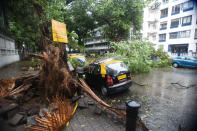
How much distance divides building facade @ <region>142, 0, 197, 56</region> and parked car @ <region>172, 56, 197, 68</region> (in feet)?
21.0

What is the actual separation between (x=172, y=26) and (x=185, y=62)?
16644 millimetres

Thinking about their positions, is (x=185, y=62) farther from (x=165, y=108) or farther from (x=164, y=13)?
(x=164, y=13)

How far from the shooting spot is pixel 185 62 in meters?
12.4

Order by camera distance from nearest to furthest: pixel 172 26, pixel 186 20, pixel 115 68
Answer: pixel 115 68 < pixel 186 20 < pixel 172 26

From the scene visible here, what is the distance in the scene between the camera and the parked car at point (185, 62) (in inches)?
466

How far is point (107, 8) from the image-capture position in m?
17.1

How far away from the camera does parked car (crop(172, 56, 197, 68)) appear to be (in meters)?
11.8

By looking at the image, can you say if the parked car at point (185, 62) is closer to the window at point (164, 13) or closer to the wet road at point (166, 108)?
the wet road at point (166, 108)

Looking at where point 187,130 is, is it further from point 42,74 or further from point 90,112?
point 42,74

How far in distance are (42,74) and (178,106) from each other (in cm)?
521

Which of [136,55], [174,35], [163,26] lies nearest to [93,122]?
[136,55]

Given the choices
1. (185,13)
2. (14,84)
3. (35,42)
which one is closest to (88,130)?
(14,84)

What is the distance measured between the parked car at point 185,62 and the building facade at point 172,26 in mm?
6406

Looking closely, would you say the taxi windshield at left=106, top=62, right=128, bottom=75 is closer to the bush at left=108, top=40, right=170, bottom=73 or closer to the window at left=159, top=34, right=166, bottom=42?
the bush at left=108, top=40, right=170, bottom=73
